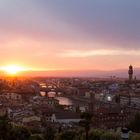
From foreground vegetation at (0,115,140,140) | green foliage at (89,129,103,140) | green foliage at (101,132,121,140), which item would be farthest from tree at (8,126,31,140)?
green foliage at (101,132,121,140)

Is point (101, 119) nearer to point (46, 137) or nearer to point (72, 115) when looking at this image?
point (72, 115)

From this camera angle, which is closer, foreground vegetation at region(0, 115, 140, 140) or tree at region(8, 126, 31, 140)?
foreground vegetation at region(0, 115, 140, 140)

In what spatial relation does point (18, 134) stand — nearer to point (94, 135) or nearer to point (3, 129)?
point (3, 129)

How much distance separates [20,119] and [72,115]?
228 inches

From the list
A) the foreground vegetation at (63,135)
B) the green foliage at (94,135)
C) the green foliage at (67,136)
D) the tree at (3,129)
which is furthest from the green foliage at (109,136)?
the tree at (3,129)

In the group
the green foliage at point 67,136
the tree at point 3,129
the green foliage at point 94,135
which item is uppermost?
the tree at point 3,129

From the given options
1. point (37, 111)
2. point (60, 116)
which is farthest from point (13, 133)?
point (37, 111)

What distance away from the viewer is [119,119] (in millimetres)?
43812

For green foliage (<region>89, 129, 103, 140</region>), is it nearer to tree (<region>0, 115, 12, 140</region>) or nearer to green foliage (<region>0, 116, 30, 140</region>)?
green foliage (<region>0, 116, 30, 140</region>)

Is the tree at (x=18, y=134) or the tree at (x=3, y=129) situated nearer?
the tree at (x=3, y=129)

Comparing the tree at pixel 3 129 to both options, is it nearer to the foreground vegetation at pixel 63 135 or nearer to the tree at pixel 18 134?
the foreground vegetation at pixel 63 135

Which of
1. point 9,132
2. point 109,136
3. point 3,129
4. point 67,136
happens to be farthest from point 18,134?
point 109,136

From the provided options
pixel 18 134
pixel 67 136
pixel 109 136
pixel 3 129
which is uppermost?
pixel 3 129

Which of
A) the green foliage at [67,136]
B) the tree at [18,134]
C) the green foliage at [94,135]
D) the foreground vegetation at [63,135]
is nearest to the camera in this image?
the foreground vegetation at [63,135]
